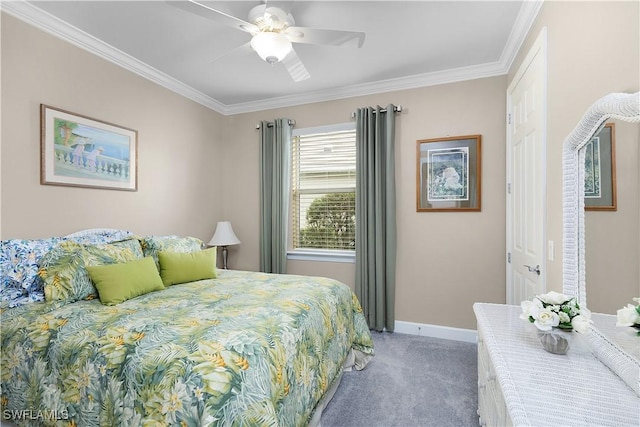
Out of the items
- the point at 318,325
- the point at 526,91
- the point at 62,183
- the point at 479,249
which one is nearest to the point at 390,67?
the point at 526,91

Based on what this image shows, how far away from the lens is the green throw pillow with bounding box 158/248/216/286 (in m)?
2.39

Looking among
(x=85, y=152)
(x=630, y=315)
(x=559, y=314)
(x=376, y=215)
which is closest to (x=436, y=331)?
(x=376, y=215)

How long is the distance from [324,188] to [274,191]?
24.7 inches

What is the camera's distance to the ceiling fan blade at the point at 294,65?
2234 mm

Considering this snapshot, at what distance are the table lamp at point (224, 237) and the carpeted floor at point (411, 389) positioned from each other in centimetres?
209

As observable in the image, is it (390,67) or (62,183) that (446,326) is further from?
(62,183)

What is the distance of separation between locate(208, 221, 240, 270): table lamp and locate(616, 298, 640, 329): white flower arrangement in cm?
345

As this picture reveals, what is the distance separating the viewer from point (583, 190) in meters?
1.29

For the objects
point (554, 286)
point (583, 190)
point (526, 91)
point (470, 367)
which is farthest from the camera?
point (470, 367)

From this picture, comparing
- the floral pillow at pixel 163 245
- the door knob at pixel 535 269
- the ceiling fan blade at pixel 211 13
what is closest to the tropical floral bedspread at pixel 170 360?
the floral pillow at pixel 163 245

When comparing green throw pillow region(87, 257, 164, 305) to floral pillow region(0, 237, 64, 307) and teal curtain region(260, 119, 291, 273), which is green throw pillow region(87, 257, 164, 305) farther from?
teal curtain region(260, 119, 291, 273)

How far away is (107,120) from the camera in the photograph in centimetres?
267

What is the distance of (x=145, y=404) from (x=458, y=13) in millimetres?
2962

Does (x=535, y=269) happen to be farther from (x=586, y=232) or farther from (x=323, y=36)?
(x=323, y=36)
